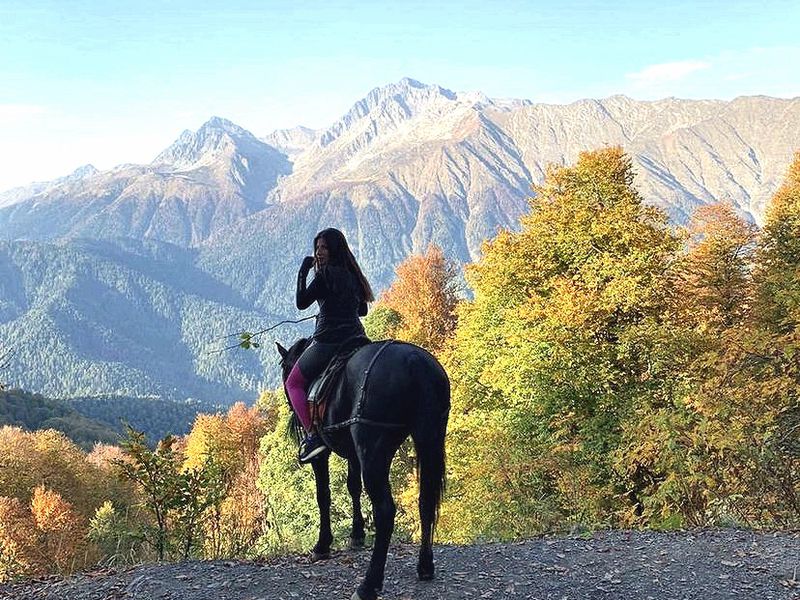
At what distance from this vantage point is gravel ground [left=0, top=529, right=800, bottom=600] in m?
7.32

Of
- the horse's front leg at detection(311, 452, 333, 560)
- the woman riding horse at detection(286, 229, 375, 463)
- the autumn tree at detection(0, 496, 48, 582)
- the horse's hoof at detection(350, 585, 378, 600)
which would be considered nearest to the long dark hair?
the woman riding horse at detection(286, 229, 375, 463)

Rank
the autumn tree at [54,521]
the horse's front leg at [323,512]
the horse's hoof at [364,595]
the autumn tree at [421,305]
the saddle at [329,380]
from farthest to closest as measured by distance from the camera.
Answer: the autumn tree at [54,521]
the autumn tree at [421,305]
the horse's front leg at [323,512]
the saddle at [329,380]
the horse's hoof at [364,595]

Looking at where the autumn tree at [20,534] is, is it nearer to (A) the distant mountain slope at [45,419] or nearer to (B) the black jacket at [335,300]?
(B) the black jacket at [335,300]

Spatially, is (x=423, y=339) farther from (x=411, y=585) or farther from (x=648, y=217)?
(x=411, y=585)

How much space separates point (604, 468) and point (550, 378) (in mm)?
2643

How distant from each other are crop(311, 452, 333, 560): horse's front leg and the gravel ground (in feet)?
0.67

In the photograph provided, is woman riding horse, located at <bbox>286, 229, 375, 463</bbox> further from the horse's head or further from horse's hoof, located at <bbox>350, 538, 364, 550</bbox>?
horse's hoof, located at <bbox>350, 538, 364, 550</bbox>

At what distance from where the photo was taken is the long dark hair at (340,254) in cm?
823

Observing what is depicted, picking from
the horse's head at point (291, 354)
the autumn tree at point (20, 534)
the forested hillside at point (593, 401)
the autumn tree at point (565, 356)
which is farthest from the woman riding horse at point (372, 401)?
the autumn tree at point (20, 534)

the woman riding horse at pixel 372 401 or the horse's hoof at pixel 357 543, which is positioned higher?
the woman riding horse at pixel 372 401

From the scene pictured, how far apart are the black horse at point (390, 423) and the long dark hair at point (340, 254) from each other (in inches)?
39.3

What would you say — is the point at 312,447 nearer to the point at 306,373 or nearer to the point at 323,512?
the point at 306,373

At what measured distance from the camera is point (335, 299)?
27.1 feet

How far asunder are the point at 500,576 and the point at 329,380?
10.0 feet
